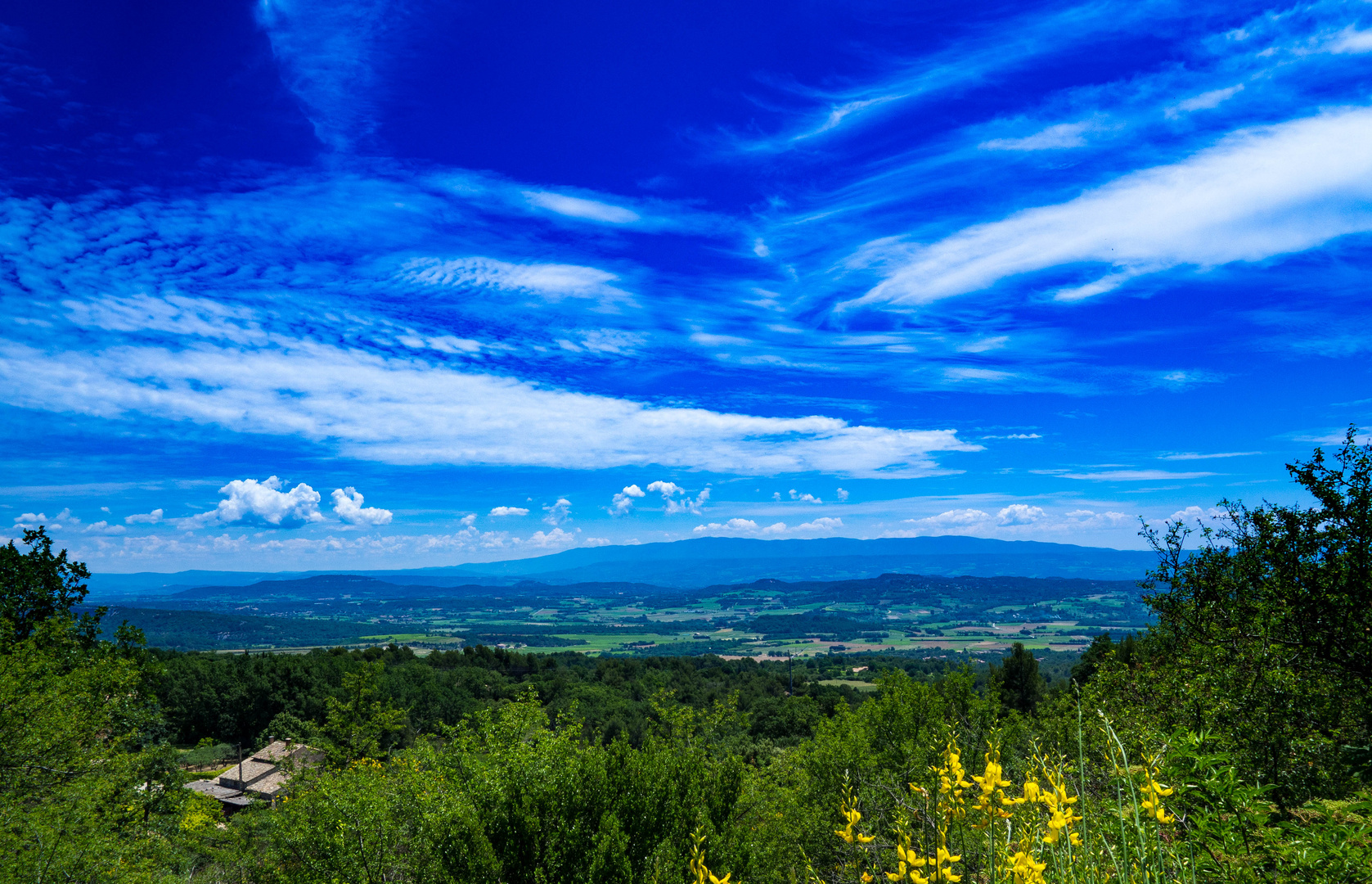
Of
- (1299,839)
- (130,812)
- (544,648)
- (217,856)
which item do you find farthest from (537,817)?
(544,648)

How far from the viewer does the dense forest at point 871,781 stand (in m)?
3.23

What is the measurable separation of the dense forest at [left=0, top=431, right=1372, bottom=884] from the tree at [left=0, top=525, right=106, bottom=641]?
77mm

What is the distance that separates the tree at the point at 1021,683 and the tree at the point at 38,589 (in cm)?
5210

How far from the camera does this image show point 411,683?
66.6 meters

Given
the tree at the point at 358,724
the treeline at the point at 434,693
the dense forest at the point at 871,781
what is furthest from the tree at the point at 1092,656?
the tree at the point at 358,724

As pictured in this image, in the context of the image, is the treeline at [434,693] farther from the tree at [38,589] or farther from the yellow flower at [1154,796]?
the yellow flower at [1154,796]

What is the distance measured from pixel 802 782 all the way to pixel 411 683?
184 feet

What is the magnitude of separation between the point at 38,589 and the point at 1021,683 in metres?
56.6

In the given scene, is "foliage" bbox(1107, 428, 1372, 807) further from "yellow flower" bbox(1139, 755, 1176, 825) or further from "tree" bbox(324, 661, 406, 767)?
"tree" bbox(324, 661, 406, 767)

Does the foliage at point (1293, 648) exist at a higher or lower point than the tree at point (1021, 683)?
higher

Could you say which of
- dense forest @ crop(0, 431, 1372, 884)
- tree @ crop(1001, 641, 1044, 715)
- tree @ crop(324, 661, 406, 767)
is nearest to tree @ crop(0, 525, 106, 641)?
dense forest @ crop(0, 431, 1372, 884)

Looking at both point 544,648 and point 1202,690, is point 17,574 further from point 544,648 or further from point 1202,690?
point 544,648

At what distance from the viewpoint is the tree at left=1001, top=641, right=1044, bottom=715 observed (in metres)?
46.6

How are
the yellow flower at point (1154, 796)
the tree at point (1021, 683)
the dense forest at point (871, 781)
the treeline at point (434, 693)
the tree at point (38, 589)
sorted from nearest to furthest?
the yellow flower at point (1154, 796) → the dense forest at point (871, 781) → the tree at point (38, 589) → the tree at point (1021, 683) → the treeline at point (434, 693)
